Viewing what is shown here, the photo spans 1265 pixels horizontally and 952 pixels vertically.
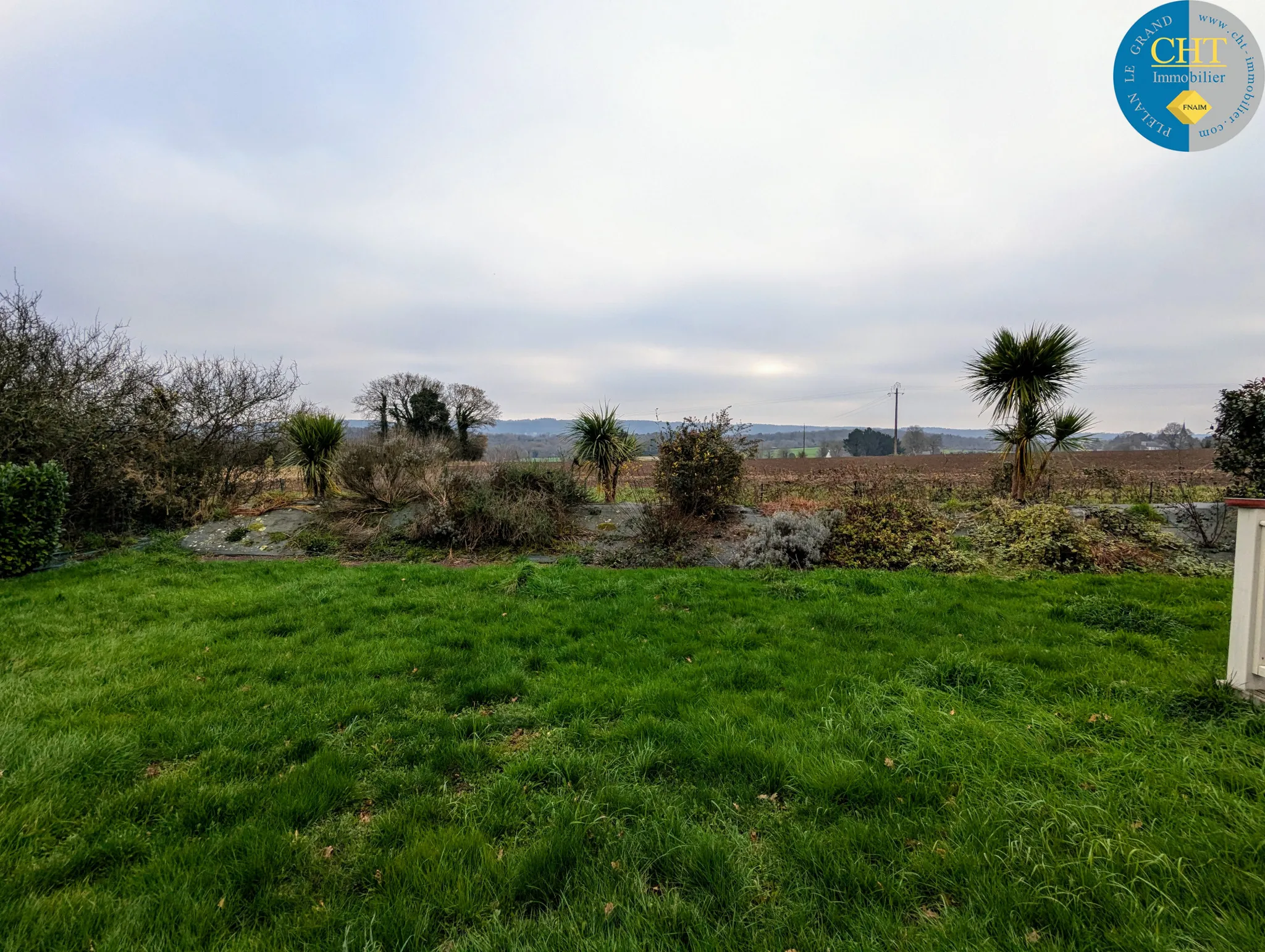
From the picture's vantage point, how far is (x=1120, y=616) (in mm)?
4406

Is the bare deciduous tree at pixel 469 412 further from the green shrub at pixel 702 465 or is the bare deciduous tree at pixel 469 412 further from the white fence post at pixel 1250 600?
the white fence post at pixel 1250 600

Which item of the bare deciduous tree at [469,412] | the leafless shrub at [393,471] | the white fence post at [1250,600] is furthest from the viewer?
the bare deciduous tree at [469,412]

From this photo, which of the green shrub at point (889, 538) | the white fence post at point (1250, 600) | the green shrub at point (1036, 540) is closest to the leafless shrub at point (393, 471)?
the green shrub at point (889, 538)

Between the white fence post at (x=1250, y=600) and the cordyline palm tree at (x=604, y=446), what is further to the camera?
the cordyline palm tree at (x=604, y=446)

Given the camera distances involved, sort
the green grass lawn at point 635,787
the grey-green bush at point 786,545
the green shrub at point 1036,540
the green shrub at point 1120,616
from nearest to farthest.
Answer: the green grass lawn at point 635,787 < the green shrub at point 1120,616 < the green shrub at point 1036,540 < the grey-green bush at point 786,545

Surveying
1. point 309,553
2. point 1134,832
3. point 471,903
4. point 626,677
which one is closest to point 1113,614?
point 1134,832

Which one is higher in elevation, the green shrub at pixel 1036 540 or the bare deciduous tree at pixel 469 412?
the bare deciduous tree at pixel 469 412

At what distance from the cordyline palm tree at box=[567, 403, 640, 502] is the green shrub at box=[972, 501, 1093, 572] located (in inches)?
278

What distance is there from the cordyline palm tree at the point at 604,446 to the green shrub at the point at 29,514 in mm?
8259

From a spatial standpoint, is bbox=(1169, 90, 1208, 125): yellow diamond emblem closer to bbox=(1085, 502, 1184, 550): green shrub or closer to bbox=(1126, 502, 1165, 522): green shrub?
bbox=(1085, 502, 1184, 550): green shrub

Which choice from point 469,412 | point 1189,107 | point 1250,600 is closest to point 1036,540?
point 1250,600

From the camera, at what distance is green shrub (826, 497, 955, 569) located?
729 cm

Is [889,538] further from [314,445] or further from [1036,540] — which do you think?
[314,445]

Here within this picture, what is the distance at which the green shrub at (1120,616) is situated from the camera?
414 cm
